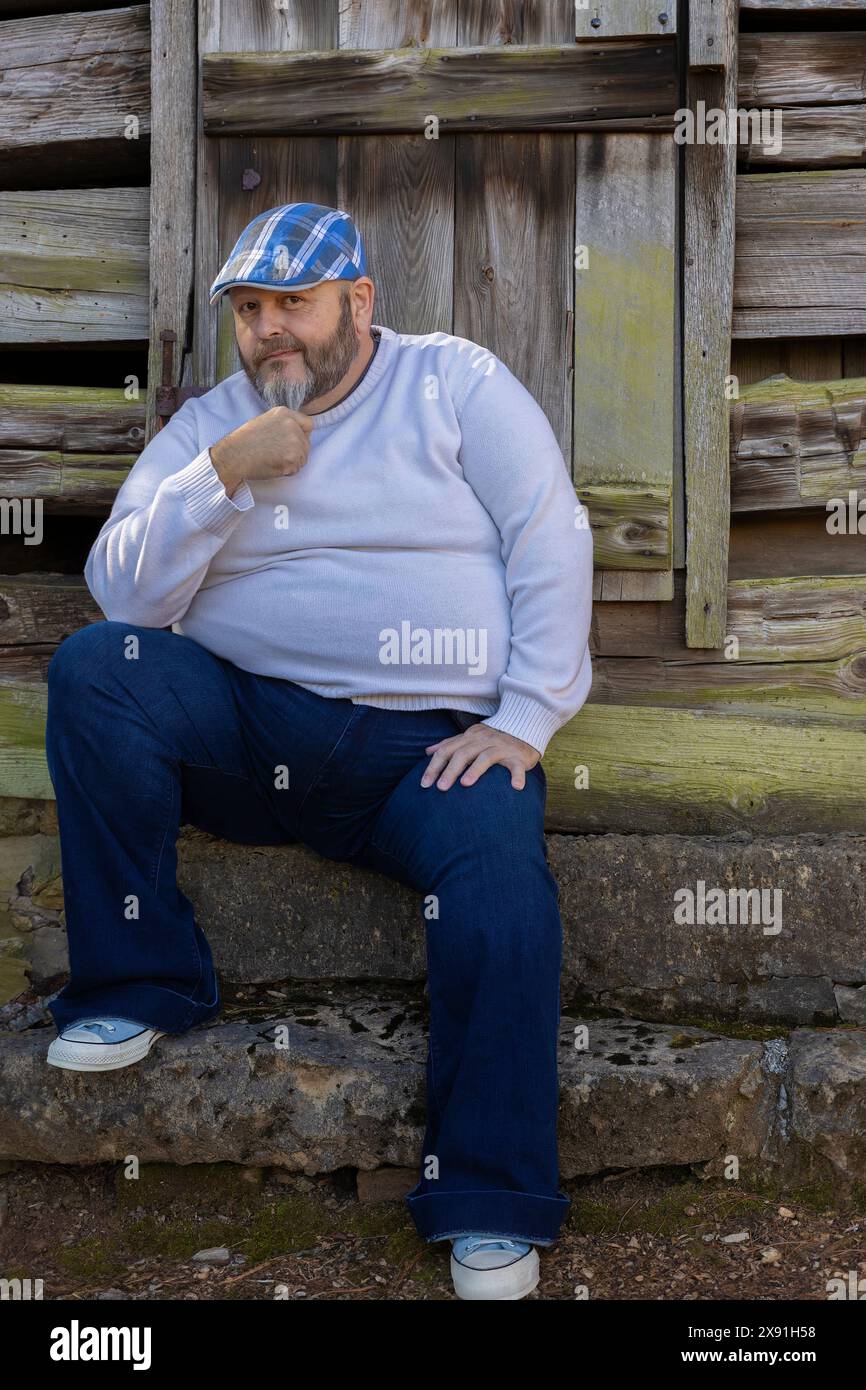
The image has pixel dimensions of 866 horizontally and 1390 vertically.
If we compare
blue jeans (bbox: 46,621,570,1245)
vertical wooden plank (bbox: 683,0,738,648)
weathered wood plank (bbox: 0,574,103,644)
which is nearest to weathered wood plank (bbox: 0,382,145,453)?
weathered wood plank (bbox: 0,574,103,644)

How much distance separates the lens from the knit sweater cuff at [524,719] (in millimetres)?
2600

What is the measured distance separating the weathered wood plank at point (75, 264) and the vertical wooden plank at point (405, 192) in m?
0.65

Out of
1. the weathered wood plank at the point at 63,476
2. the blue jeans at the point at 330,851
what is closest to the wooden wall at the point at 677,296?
the weathered wood plank at the point at 63,476

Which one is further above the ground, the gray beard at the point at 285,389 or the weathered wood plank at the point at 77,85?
the weathered wood plank at the point at 77,85

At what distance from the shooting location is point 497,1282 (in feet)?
7.21

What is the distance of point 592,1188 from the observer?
257 cm

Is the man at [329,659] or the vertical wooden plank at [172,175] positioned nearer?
the man at [329,659]

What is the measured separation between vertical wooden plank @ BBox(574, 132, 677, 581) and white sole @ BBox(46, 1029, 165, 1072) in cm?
167

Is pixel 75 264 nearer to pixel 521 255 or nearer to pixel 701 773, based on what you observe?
pixel 521 255

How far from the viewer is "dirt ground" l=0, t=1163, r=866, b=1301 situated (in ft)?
7.75

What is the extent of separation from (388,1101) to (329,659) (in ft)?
2.96

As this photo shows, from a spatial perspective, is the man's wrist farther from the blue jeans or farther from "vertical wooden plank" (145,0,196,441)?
"vertical wooden plank" (145,0,196,441)

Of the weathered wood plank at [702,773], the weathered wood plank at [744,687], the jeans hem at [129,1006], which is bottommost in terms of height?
the jeans hem at [129,1006]

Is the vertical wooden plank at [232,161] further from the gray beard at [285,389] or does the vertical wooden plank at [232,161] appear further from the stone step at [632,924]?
the stone step at [632,924]
